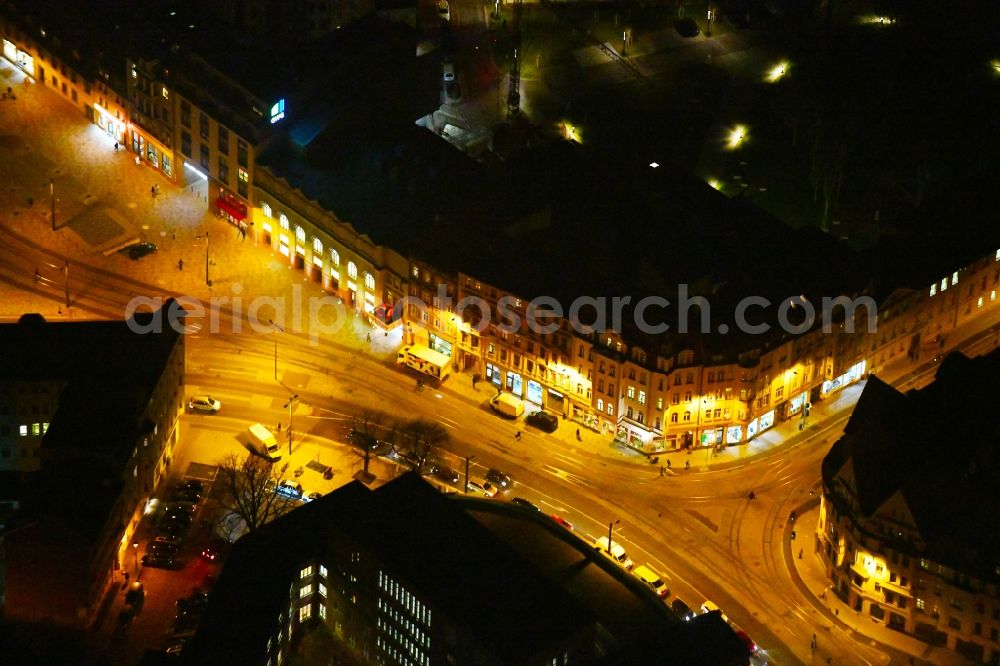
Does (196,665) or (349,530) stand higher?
(349,530)

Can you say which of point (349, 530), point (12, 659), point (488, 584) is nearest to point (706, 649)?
point (488, 584)

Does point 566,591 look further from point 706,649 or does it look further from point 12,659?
point 12,659

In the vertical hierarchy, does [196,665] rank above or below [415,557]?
below

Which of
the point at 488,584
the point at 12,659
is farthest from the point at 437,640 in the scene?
the point at 12,659

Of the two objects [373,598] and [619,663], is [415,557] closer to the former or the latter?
[373,598]

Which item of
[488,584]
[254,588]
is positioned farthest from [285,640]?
[488,584]

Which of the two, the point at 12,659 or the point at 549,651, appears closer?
the point at 549,651

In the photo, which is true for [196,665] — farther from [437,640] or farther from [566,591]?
[566,591]
